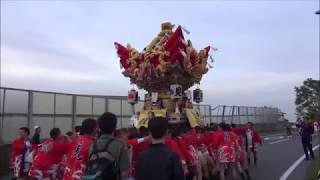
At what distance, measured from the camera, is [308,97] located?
7438cm

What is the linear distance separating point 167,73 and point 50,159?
6309 millimetres

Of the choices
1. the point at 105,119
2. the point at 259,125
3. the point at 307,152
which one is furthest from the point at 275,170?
the point at 259,125

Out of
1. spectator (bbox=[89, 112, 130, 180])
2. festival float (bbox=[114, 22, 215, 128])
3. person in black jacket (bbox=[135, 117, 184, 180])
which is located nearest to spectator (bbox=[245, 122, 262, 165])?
festival float (bbox=[114, 22, 215, 128])

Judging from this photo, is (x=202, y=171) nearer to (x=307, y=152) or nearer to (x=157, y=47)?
(x=157, y=47)

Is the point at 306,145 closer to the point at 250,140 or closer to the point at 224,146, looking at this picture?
the point at 250,140

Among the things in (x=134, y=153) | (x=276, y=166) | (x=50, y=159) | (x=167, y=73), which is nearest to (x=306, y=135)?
(x=276, y=166)

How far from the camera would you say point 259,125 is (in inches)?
1973

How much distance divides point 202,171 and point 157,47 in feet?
13.6

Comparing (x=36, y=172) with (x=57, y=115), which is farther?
(x=57, y=115)

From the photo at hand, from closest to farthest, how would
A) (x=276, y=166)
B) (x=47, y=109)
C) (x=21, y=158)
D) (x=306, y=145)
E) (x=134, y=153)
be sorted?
(x=134, y=153) < (x=21, y=158) < (x=47, y=109) < (x=276, y=166) < (x=306, y=145)

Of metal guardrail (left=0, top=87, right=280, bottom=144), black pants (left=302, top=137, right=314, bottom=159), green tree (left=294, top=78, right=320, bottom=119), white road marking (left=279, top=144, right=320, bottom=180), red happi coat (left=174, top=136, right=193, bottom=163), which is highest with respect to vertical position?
green tree (left=294, top=78, right=320, bottom=119)

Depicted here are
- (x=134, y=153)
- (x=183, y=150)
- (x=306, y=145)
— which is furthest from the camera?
(x=306, y=145)

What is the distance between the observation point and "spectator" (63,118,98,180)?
280 inches

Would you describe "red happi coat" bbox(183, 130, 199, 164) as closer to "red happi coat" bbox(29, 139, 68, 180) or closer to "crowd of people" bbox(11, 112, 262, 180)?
"crowd of people" bbox(11, 112, 262, 180)
